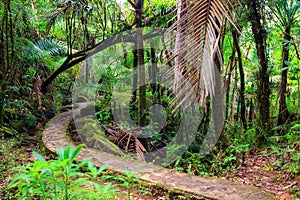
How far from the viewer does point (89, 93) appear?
8.68 m

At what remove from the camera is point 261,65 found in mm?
4047

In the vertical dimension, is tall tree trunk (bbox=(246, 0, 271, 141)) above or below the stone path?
above

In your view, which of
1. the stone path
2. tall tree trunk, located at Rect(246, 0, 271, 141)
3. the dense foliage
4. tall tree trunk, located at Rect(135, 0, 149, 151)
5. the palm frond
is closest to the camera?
the palm frond

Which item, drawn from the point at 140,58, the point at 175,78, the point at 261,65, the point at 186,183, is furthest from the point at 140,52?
the point at 186,183

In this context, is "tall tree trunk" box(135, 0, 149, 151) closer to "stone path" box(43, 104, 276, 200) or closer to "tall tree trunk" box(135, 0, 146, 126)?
"tall tree trunk" box(135, 0, 146, 126)

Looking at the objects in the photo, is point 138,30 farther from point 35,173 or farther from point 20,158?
point 35,173

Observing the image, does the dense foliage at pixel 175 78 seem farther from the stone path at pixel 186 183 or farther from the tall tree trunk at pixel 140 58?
the stone path at pixel 186 183

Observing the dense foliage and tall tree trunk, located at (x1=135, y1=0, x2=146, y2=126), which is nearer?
the dense foliage

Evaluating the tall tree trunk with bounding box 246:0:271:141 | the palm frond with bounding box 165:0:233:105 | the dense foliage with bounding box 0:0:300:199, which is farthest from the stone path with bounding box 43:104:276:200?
the tall tree trunk with bounding box 246:0:271:141

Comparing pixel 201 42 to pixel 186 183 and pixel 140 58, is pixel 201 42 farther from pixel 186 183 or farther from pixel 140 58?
pixel 140 58

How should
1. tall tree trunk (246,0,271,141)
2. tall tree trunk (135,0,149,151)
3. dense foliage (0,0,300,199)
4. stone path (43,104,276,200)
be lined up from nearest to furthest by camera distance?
1. stone path (43,104,276,200)
2. dense foliage (0,0,300,199)
3. tall tree trunk (246,0,271,141)
4. tall tree trunk (135,0,149,151)

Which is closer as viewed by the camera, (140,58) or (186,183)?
(186,183)

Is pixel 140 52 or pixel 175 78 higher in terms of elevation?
pixel 140 52

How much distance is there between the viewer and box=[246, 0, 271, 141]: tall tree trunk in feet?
13.3
